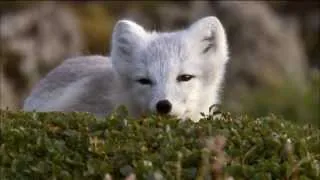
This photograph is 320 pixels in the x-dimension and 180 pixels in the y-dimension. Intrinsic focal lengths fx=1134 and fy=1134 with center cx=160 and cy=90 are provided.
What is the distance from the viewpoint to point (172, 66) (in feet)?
30.3

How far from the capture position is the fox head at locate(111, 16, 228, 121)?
9047mm

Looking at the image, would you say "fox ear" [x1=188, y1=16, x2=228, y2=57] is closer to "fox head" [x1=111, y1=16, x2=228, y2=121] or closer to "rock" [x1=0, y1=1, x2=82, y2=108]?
"fox head" [x1=111, y1=16, x2=228, y2=121]

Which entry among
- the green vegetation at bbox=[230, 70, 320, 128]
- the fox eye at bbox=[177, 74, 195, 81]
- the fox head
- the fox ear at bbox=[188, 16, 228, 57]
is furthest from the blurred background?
the fox eye at bbox=[177, 74, 195, 81]

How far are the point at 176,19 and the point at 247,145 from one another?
16.2 metres

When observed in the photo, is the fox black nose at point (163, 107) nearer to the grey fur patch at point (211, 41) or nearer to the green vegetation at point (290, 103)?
the grey fur patch at point (211, 41)

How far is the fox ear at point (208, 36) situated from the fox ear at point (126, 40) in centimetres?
46

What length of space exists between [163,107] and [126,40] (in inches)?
56.6

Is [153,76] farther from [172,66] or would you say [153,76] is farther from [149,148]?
[149,148]

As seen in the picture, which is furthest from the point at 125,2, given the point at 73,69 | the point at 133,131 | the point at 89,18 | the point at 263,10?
the point at 133,131

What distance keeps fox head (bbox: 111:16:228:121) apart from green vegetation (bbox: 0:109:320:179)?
2.16 metres

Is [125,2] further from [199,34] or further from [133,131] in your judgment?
[133,131]

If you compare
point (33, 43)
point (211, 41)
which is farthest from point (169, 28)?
point (211, 41)

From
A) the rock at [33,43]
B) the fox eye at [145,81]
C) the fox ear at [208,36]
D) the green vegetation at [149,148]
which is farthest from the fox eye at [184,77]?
the rock at [33,43]

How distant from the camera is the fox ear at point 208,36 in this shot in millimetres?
9836
